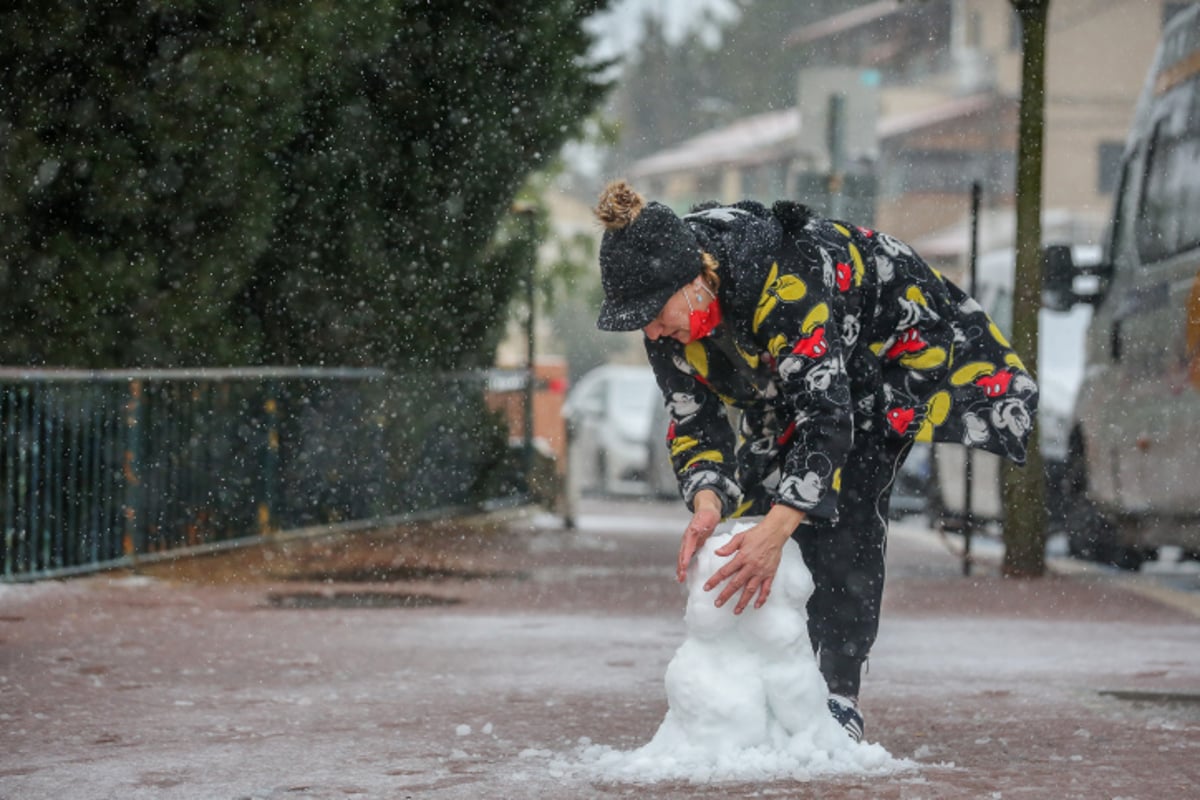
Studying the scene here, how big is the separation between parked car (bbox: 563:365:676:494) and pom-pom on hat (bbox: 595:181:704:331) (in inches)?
680

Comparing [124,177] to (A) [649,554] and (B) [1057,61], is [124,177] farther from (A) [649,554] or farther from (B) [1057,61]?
(B) [1057,61]

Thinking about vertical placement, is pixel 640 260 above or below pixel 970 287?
below

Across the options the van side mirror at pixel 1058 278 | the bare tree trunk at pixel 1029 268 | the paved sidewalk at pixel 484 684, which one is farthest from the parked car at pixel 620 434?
the paved sidewalk at pixel 484 684

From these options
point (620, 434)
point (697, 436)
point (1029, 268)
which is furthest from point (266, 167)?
point (620, 434)

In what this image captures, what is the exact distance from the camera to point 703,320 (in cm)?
468

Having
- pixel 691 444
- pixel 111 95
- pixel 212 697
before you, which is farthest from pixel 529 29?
pixel 691 444

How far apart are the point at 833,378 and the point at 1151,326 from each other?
5683 mm

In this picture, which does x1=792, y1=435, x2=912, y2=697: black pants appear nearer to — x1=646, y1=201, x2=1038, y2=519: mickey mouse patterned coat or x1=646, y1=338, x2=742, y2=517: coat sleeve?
x1=646, y1=201, x2=1038, y2=519: mickey mouse patterned coat

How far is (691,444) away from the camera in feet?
16.8

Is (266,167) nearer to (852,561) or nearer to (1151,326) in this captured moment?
(1151,326)

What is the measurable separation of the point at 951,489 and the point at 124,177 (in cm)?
706

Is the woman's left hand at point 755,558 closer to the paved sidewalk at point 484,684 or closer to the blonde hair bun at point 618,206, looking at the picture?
the paved sidewalk at point 484,684

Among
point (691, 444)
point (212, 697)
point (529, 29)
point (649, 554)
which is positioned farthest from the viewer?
point (529, 29)

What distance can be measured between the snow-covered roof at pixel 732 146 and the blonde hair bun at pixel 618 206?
48.4 meters
